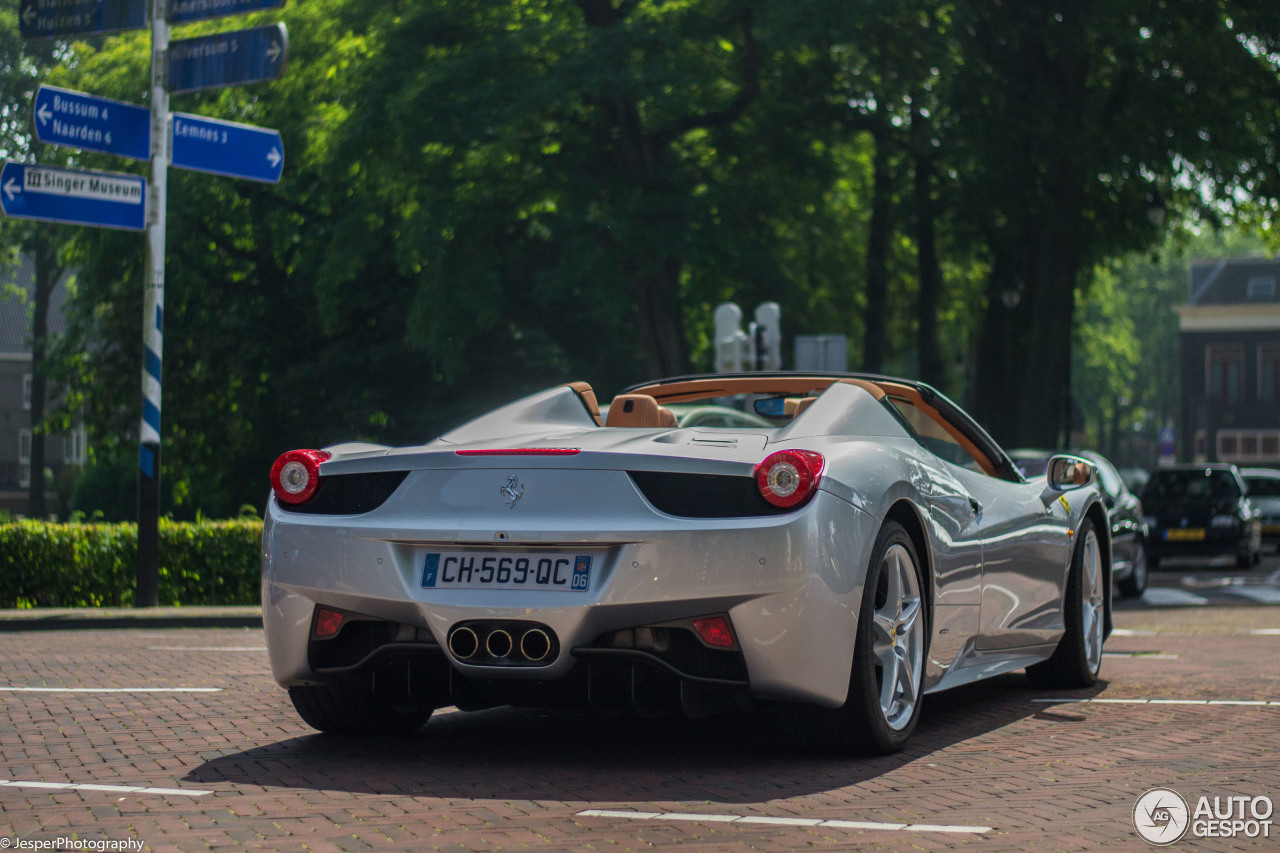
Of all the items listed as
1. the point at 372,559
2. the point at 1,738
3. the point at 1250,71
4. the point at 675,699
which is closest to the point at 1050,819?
the point at 675,699

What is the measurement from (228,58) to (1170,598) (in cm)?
1078

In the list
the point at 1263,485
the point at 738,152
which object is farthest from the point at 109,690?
the point at 1263,485

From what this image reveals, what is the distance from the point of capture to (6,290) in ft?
178

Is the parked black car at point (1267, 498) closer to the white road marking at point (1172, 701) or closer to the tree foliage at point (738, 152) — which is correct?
the tree foliage at point (738, 152)

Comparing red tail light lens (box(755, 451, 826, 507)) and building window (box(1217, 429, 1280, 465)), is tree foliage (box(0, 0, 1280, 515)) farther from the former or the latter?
building window (box(1217, 429, 1280, 465))

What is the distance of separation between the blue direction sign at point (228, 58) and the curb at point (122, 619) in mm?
4210

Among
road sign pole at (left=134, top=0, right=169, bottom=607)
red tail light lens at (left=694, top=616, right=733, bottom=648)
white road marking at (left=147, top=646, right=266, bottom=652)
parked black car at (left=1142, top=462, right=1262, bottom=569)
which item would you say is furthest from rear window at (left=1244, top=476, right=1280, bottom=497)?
red tail light lens at (left=694, top=616, right=733, bottom=648)

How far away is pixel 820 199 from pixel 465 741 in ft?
79.9

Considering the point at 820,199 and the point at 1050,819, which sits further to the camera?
the point at 820,199

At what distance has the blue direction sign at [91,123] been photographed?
43.2ft

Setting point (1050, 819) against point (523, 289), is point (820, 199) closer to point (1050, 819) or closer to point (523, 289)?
point (523, 289)

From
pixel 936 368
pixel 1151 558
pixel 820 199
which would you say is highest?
pixel 820 199

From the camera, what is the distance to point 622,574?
5090 mm

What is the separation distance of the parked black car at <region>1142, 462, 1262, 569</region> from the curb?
14624 mm
